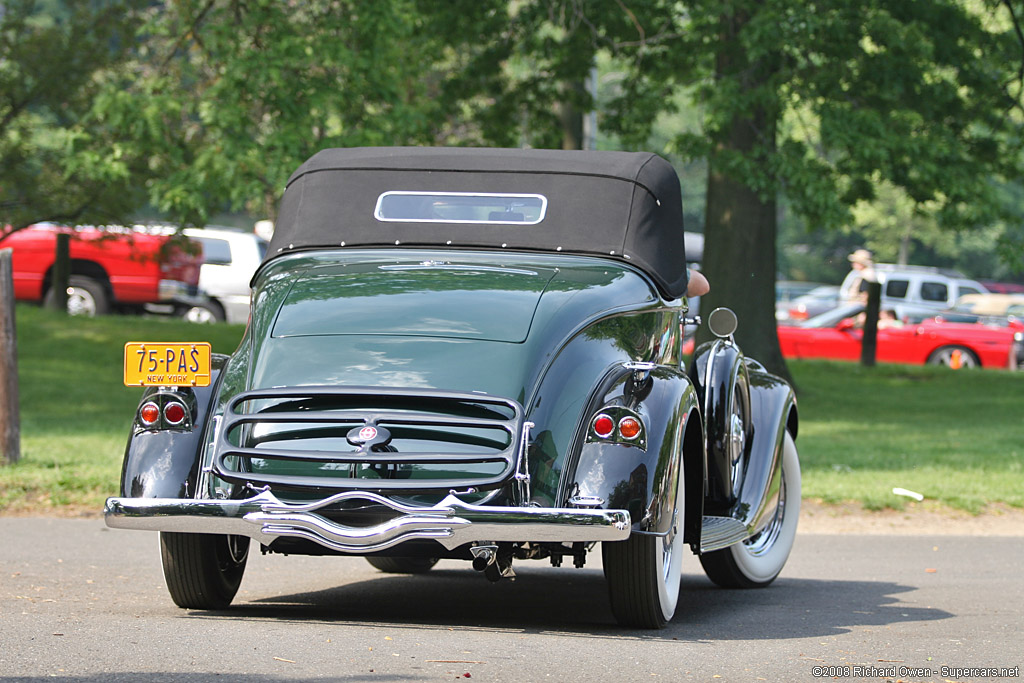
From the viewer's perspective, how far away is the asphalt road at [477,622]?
182 inches

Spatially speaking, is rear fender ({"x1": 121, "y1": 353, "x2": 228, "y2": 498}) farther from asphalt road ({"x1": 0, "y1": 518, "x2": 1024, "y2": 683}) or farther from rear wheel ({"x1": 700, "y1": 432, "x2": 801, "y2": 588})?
rear wheel ({"x1": 700, "y1": 432, "x2": 801, "y2": 588})

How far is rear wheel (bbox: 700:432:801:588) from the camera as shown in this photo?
7484 millimetres

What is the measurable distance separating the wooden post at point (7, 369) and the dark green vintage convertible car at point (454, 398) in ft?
14.9

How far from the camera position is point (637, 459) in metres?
5.49

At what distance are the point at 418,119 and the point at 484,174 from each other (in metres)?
8.86

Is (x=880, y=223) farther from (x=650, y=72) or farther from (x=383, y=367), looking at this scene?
(x=383, y=367)

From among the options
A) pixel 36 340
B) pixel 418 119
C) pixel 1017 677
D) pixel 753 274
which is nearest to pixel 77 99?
pixel 36 340

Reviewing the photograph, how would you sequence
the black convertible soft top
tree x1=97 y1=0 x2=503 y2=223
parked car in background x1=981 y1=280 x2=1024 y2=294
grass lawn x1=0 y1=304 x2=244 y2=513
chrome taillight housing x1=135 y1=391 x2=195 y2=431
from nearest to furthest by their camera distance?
chrome taillight housing x1=135 y1=391 x2=195 y2=431 < the black convertible soft top < grass lawn x1=0 y1=304 x2=244 y2=513 < tree x1=97 y1=0 x2=503 y2=223 < parked car in background x1=981 y1=280 x2=1024 y2=294

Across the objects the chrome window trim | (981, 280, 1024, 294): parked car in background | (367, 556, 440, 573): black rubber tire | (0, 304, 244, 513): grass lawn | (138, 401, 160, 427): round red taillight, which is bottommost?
(981, 280, 1024, 294): parked car in background

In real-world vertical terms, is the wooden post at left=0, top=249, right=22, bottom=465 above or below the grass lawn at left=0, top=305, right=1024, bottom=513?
above

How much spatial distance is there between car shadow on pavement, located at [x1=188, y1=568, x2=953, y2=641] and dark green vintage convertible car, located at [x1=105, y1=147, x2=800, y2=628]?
26 cm

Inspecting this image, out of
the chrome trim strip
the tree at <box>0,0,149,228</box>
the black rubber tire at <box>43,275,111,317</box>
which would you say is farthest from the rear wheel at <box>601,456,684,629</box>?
the black rubber tire at <box>43,275,111,317</box>

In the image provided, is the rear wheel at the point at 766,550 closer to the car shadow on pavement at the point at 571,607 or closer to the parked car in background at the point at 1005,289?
the car shadow on pavement at the point at 571,607

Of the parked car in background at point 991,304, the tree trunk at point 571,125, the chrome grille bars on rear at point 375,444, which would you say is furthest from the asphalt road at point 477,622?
the parked car in background at point 991,304
